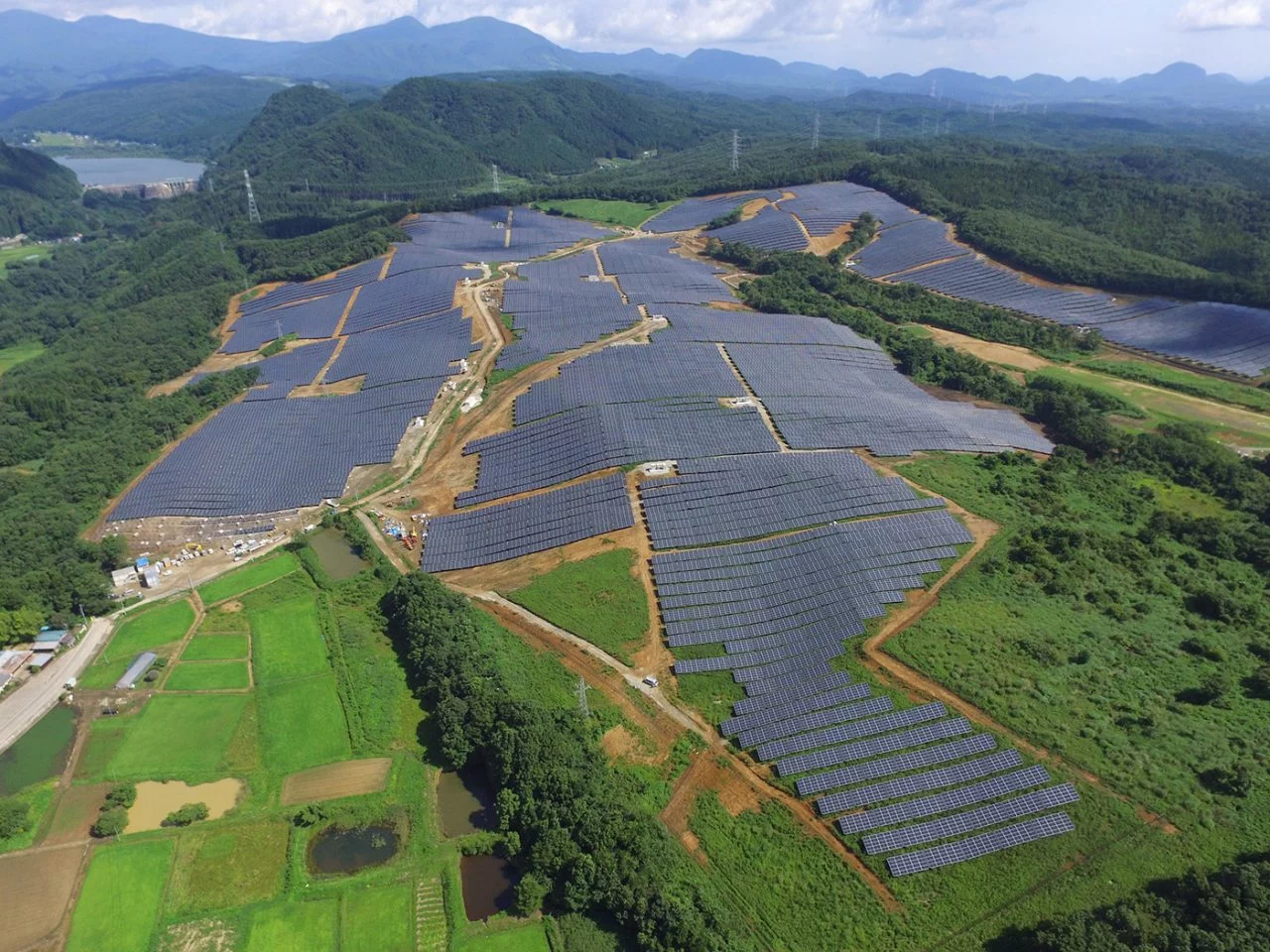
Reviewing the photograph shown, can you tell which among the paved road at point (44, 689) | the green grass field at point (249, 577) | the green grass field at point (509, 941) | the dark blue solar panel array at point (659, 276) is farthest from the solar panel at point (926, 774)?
the dark blue solar panel array at point (659, 276)

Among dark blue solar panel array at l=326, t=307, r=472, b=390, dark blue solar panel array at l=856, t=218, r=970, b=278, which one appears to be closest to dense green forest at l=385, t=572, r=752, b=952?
dark blue solar panel array at l=326, t=307, r=472, b=390

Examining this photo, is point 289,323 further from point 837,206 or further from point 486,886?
point 837,206

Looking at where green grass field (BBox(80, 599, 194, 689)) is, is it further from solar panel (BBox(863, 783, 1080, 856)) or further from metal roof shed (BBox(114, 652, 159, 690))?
solar panel (BBox(863, 783, 1080, 856))

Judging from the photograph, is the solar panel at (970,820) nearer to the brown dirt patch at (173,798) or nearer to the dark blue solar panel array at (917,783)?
the dark blue solar panel array at (917,783)

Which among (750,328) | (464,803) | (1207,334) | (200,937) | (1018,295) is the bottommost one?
(464,803)

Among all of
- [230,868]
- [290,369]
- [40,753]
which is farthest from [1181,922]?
[290,369]
